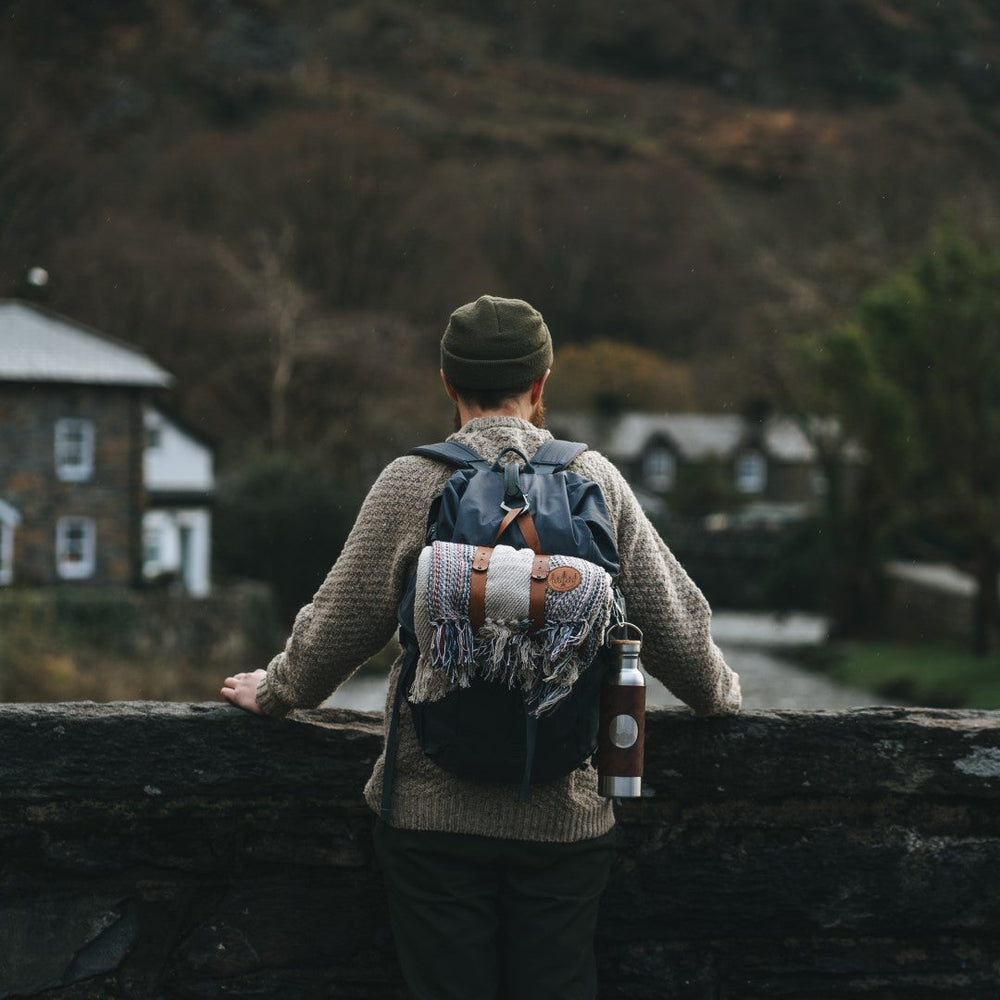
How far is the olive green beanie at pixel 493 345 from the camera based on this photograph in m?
2.53

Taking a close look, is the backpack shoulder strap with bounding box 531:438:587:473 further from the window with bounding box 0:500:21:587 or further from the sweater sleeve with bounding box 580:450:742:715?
the window with bounding box 0:500:21:587

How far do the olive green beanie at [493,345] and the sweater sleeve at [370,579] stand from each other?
177mm

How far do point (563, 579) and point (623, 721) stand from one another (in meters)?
0.30

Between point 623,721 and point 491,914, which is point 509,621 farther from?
point 491,914

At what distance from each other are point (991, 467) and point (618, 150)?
62.9 metres

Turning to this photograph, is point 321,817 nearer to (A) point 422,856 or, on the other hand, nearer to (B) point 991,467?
(A) point 422,856

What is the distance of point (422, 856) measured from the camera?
2484mm

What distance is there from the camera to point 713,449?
181ft

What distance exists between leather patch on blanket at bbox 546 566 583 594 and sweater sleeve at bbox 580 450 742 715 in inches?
11.0

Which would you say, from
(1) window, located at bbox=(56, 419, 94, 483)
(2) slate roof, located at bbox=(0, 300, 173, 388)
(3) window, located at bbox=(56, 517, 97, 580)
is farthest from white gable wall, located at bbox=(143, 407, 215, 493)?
(3) window, located at bbox=(56, 517, 97, 580)

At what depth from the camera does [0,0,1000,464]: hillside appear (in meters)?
37.9

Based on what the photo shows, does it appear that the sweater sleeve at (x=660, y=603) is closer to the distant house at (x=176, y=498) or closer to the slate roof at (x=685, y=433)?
the distant house at (x=176, y=498)

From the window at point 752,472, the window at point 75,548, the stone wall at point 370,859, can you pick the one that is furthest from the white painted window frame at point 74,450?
the window at point 752,472

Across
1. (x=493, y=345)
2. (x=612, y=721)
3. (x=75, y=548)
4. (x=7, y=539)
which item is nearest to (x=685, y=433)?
(x=75, y=548)
